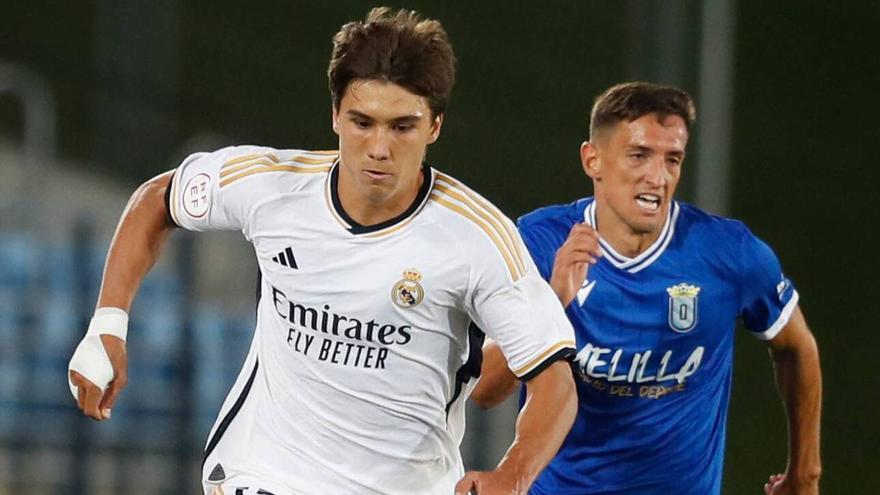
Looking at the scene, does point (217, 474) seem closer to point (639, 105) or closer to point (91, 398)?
point (91, 398)

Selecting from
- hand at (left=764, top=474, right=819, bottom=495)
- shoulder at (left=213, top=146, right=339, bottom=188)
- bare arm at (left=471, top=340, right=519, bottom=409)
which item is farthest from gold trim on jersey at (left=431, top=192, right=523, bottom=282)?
hand at (left=764, top=474, right=819, bottom=495)

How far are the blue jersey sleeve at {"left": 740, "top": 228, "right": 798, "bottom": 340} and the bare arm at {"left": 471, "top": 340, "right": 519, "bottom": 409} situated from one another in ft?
2.13

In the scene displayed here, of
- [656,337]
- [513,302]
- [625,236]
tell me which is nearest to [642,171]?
[625,236]

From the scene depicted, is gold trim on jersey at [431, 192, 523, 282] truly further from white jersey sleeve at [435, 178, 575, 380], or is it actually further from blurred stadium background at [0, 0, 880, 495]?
blurred stadium background at [0, 0, 880, 495]

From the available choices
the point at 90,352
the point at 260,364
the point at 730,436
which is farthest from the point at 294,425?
the point at 730,436

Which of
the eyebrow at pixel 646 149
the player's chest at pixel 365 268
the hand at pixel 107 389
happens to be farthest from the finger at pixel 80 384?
the eyebrow at pixel 646 149

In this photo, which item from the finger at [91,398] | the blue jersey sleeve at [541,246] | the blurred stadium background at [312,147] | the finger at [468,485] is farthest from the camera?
the blurred stadium background at [312,147]

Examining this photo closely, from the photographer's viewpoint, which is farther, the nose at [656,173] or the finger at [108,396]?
the nose at [656,173]

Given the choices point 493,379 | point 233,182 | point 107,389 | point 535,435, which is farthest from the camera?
point 493,379

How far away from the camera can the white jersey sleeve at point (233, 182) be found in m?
3.34

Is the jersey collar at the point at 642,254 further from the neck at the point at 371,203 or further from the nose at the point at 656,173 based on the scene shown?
the neck at the point at 371,203

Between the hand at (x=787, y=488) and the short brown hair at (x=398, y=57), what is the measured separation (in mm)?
1519

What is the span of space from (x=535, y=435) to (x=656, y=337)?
0.92 meters

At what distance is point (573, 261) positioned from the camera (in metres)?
3.74
